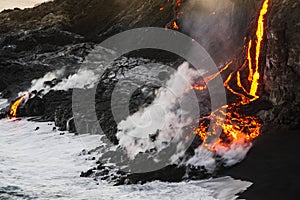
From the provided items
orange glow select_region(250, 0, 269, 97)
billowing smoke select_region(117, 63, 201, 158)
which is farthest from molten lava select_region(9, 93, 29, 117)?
orange glow select_region(250, 0, 269, 97)

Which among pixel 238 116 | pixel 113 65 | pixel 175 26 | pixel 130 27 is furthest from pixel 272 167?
pixel 130 27

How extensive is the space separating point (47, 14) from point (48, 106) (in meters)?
23.4

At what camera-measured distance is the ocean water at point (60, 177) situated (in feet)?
37.4

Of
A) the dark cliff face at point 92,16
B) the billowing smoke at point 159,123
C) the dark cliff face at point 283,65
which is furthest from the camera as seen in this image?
the dark cliff face at point 92,16

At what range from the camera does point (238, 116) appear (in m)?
13.9

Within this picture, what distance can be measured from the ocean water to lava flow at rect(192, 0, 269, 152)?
179 cm

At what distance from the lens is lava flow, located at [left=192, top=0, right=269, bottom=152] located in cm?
1295

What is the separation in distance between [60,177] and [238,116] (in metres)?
6.51

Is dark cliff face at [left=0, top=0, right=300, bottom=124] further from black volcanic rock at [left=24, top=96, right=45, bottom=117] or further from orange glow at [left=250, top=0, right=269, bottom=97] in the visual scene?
black volcanic rock at [left=24, top=96, right=45, bottom=117]

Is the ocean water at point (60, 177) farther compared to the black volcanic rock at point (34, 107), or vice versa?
the black volcanic rock at point (34, 107)

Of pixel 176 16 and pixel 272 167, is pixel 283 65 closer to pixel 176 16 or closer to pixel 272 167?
pixel 272 167

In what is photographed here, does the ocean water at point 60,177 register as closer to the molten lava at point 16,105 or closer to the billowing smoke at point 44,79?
the molten lava at point 16,105

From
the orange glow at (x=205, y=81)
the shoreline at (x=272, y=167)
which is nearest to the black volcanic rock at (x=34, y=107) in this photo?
the orange glow at (x=205, y=81)

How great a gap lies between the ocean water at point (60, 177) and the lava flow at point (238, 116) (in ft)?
5.89
